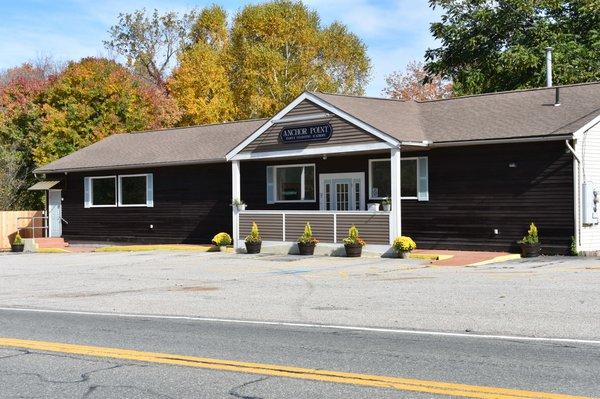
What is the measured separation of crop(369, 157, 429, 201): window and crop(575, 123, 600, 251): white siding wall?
491cm

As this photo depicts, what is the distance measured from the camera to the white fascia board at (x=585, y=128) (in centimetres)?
2214

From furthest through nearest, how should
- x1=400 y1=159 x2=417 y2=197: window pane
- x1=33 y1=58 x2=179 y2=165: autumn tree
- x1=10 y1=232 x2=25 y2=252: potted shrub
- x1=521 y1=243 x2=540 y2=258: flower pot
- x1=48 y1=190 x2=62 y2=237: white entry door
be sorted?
1. x1=33 y1=58 x2=179 y2=165: autumn tree
2. x1=48 y1=190 x2=62 y2=237: white entry door
3. x1=10 y1=232 x2=25 y2=252: potted shrub
4. x1=400 y1=159 x2=417 y2=197: window pane
5. x1=521 y1=243 x2=540 y2=258: flower pot

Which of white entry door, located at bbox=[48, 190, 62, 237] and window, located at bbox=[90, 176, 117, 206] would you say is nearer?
window, located at bbox=[90, 176, 117, 206]

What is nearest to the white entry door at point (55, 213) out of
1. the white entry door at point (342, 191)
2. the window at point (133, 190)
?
the window at point (133, 190)

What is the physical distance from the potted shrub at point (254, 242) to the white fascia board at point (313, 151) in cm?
251

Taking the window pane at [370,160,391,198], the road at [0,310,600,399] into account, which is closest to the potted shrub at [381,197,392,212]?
the window pane at [370,160,391,198]

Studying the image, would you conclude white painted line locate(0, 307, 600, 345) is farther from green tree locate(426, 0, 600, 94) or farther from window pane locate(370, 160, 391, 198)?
green tree locate(426, 0, 600, 94)

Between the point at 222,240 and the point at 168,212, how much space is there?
4.68 m

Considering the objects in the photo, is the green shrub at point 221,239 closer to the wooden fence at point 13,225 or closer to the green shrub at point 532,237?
the green shrub at point 532,237

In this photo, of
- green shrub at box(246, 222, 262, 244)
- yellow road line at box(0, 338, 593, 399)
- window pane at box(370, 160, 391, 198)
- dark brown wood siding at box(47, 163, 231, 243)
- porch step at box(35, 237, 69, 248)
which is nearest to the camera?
yellow road line at box(0, 338, 593, 399)

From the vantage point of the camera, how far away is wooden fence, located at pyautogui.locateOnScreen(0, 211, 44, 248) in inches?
1431

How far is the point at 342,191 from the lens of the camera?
1122 inches

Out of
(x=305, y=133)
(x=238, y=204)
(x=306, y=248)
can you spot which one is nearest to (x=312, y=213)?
(x=306, y=248)

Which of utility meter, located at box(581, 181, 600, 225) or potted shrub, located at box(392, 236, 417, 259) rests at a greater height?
utility meter, located at box(581, 181, 600, 225)
